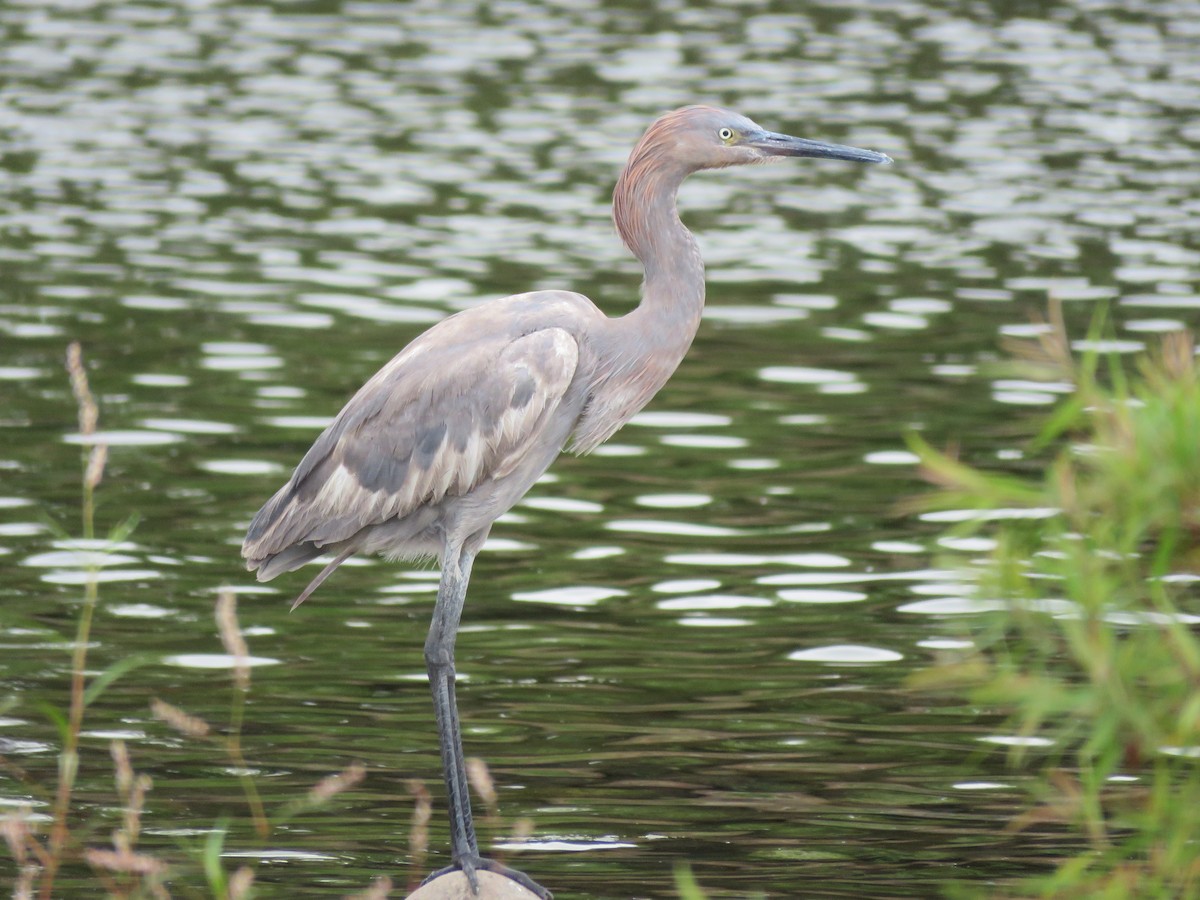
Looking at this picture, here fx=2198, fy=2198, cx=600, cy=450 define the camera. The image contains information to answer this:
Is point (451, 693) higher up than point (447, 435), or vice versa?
point (447, 435)

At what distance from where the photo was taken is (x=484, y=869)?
7043mm

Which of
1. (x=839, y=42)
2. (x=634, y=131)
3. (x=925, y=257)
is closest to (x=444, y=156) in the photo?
(x=634, y=131)

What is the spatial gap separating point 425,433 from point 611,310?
25.3ft

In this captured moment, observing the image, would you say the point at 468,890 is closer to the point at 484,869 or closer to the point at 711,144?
the point at 484,869

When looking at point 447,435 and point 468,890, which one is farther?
point 447,435

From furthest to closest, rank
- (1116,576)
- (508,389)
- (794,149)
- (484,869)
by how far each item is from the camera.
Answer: (794,149), (508,389), (484,869), (1116,576)

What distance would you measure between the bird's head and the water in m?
2.35

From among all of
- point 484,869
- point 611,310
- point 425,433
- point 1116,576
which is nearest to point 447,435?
point 425,433

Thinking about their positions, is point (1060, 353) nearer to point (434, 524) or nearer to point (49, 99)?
point (434, 524)

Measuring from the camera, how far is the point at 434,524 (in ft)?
25.2

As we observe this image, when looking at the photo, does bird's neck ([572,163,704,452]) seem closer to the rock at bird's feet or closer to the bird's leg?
the bird's leg

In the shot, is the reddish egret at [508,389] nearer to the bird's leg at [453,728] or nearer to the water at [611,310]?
the bird's leg at [453,728]

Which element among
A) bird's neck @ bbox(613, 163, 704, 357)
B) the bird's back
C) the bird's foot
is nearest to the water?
the bird's foot

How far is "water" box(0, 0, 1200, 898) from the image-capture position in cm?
825
